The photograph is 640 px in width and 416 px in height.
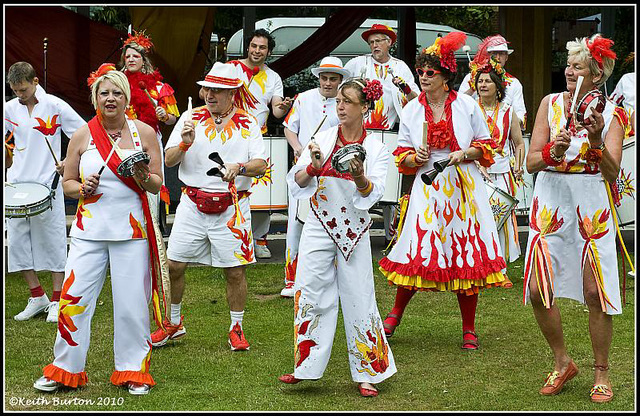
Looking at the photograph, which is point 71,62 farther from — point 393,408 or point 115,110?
point 393,408

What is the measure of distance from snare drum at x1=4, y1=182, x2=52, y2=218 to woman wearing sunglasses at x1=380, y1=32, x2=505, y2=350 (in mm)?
2809

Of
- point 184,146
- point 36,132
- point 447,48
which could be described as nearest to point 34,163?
point 36,132

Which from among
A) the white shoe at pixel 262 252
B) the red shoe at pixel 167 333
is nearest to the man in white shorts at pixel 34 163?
the red shoe at pixel 167 333

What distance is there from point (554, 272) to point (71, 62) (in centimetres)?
712

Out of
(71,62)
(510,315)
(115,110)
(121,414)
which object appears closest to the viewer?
(121,414)

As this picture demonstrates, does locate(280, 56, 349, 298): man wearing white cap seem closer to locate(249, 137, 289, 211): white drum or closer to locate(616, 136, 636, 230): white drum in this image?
locate(249, 137, 289, 211): white drum

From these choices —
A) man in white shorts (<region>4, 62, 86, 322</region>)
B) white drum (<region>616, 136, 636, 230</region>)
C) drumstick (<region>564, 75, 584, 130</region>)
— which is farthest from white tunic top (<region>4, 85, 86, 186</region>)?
white drum (<region>616, 136, 636, 230</region>)

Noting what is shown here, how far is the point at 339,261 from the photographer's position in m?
5.57

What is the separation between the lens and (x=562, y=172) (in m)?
5.49

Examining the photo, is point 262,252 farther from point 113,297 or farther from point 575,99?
point 575,99

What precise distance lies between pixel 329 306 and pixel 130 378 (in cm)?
127

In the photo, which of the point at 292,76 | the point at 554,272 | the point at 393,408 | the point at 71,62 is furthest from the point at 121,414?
the point at 292,76

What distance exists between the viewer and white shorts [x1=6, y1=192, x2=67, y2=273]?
25.5 feet

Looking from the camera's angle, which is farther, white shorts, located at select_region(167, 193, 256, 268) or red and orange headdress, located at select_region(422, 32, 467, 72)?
white shorts, located at select_region(167, 193, 256, 268)
